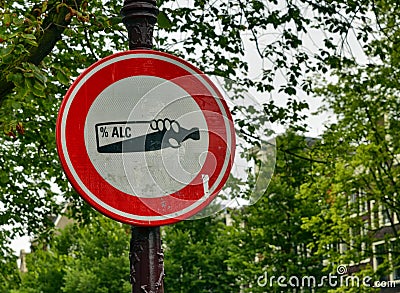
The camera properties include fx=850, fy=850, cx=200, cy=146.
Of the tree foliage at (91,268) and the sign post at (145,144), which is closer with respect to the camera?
the sign post at (145,144)

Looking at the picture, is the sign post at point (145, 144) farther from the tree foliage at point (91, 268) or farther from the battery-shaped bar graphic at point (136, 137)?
the tree foliage at point (91, 268)

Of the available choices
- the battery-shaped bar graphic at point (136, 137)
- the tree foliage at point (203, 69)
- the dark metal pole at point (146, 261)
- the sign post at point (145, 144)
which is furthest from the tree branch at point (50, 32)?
the dark metal pole at point (146, 261)

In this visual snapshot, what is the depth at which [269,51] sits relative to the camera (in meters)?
11.0

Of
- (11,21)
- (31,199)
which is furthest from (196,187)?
(31,199)

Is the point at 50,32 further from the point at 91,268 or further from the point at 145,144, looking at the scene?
the point at 91,268

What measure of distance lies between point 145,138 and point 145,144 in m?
0.02

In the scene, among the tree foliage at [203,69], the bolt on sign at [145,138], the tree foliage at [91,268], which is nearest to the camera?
the bolt on sign at [145,138]

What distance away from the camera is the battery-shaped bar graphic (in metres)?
3.12

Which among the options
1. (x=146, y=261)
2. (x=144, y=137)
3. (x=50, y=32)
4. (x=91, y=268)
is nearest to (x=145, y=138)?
(x=144, y=137)

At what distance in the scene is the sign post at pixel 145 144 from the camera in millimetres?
3100

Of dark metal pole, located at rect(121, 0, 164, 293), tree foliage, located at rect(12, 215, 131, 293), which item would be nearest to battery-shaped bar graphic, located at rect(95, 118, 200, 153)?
dark metal pole, located at rect(121, 0, 164, 293)

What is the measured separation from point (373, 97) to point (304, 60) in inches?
579

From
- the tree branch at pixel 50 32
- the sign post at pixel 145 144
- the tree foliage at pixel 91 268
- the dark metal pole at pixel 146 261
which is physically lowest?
the dark metal pole at pixel 146 261

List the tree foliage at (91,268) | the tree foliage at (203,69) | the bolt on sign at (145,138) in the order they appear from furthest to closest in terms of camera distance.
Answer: the tree foliage at (91,268), the tree foliage at (203,69), the bolt on sign at (145,138)
